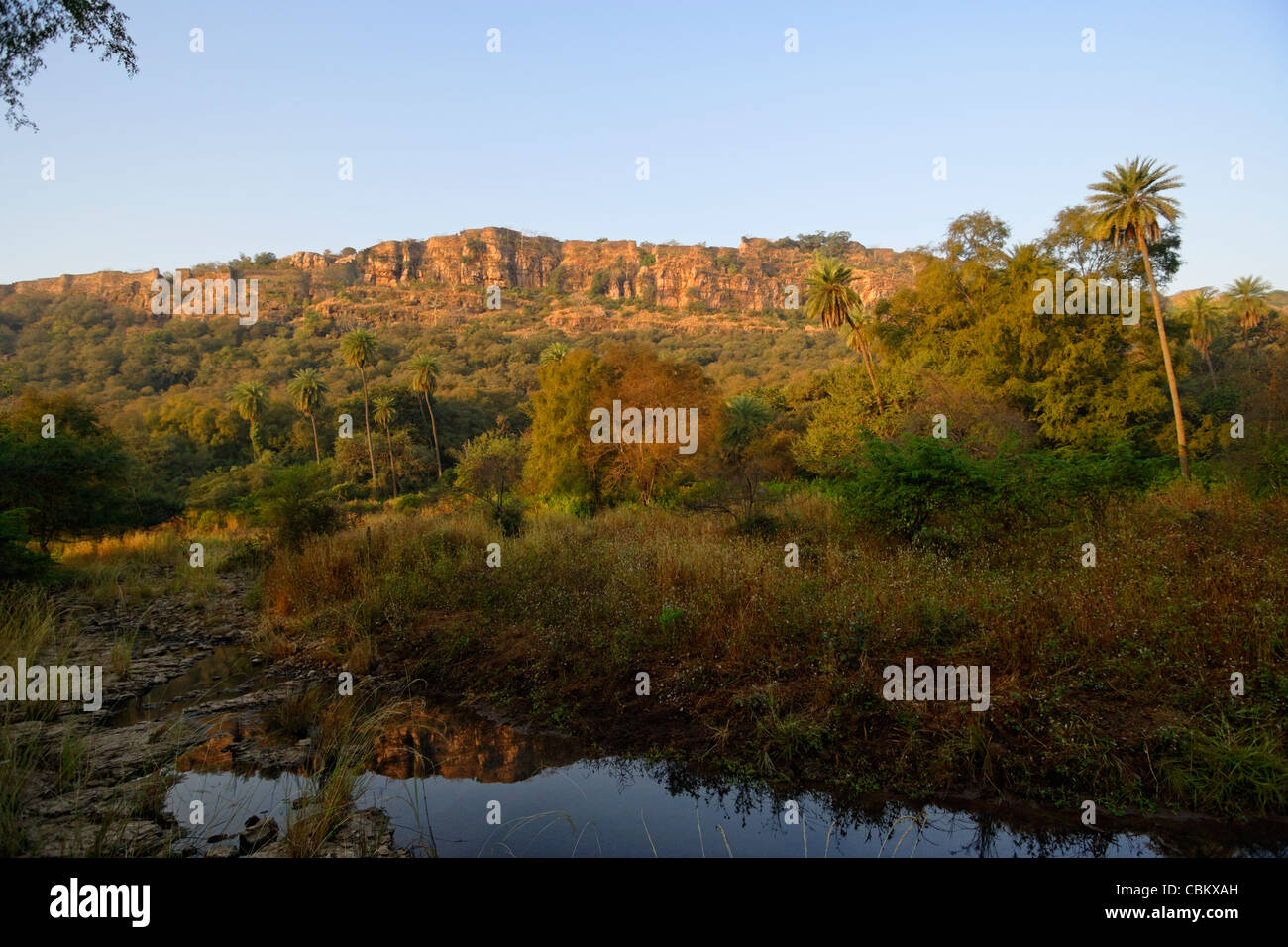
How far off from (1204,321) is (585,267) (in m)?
118

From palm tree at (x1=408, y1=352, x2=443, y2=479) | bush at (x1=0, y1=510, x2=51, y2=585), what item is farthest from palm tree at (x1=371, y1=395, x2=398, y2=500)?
bush at (x1=0, y1=510, x2=51, y2=585)

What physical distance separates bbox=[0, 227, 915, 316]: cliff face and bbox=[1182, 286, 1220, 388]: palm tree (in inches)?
2899

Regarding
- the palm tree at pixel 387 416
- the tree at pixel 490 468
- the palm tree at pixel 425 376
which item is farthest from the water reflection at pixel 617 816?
the palm tree at pixel 425 376

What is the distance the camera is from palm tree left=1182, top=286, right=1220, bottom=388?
37.4 meters

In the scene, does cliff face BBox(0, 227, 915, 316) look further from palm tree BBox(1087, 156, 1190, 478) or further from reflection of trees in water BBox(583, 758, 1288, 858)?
reflection of trees in water BBox(583, 758, 1288, 858)

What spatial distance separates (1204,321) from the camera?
4062 centimetres

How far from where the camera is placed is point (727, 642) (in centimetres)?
738

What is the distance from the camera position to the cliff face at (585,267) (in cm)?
12731

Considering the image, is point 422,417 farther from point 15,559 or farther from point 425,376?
point 15,559

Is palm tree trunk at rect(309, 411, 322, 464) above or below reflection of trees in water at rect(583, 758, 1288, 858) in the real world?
above

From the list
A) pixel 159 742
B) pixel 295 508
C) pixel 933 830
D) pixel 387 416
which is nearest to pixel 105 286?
pixel 387 416
